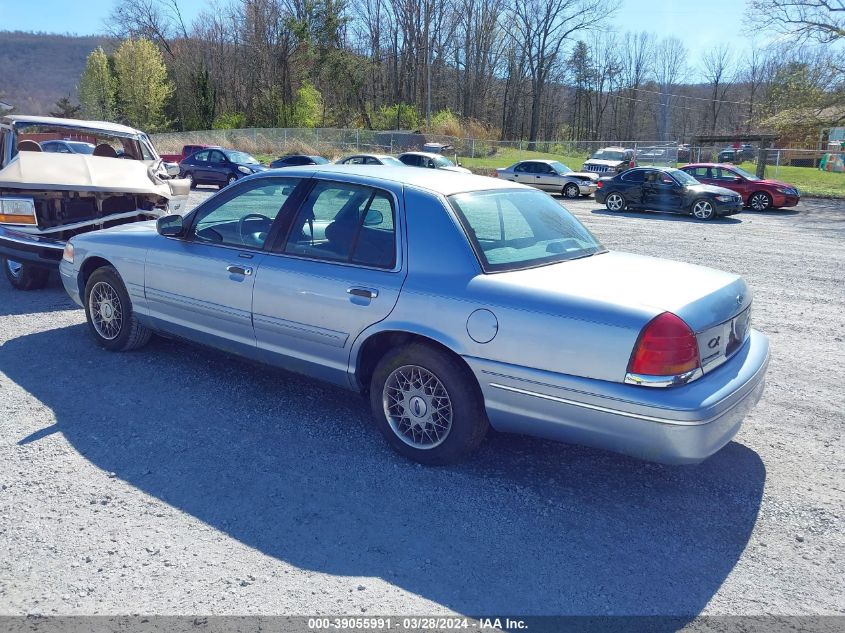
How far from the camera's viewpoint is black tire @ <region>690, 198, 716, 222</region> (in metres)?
19.5

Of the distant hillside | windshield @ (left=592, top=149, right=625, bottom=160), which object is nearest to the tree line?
windshield @ (left=592, top=149, right=625, bottom=160)

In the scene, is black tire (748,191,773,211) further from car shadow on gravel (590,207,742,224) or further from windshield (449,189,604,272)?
windshield (449,189,604,272)

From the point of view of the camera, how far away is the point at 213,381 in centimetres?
521

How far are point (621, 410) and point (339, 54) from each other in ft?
199

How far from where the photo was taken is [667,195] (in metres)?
20.3

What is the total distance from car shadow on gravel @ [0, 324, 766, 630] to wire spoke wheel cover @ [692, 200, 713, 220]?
54.9ft

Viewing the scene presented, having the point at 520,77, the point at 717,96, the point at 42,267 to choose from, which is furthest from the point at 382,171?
the point at 717,96

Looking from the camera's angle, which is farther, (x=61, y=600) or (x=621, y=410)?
(x=621, y=410)

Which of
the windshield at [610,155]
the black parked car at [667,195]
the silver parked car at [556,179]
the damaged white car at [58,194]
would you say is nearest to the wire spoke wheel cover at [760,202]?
the black parked car at [667,195]

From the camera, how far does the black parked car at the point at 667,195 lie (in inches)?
771

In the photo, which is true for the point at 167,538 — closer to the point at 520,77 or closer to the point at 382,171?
the point at 382,171

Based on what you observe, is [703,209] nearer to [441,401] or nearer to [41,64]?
[441,401]

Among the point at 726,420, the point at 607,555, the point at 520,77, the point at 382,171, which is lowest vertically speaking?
the point at 607,555

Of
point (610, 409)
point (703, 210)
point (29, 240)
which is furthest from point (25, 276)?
point (703, 210)
